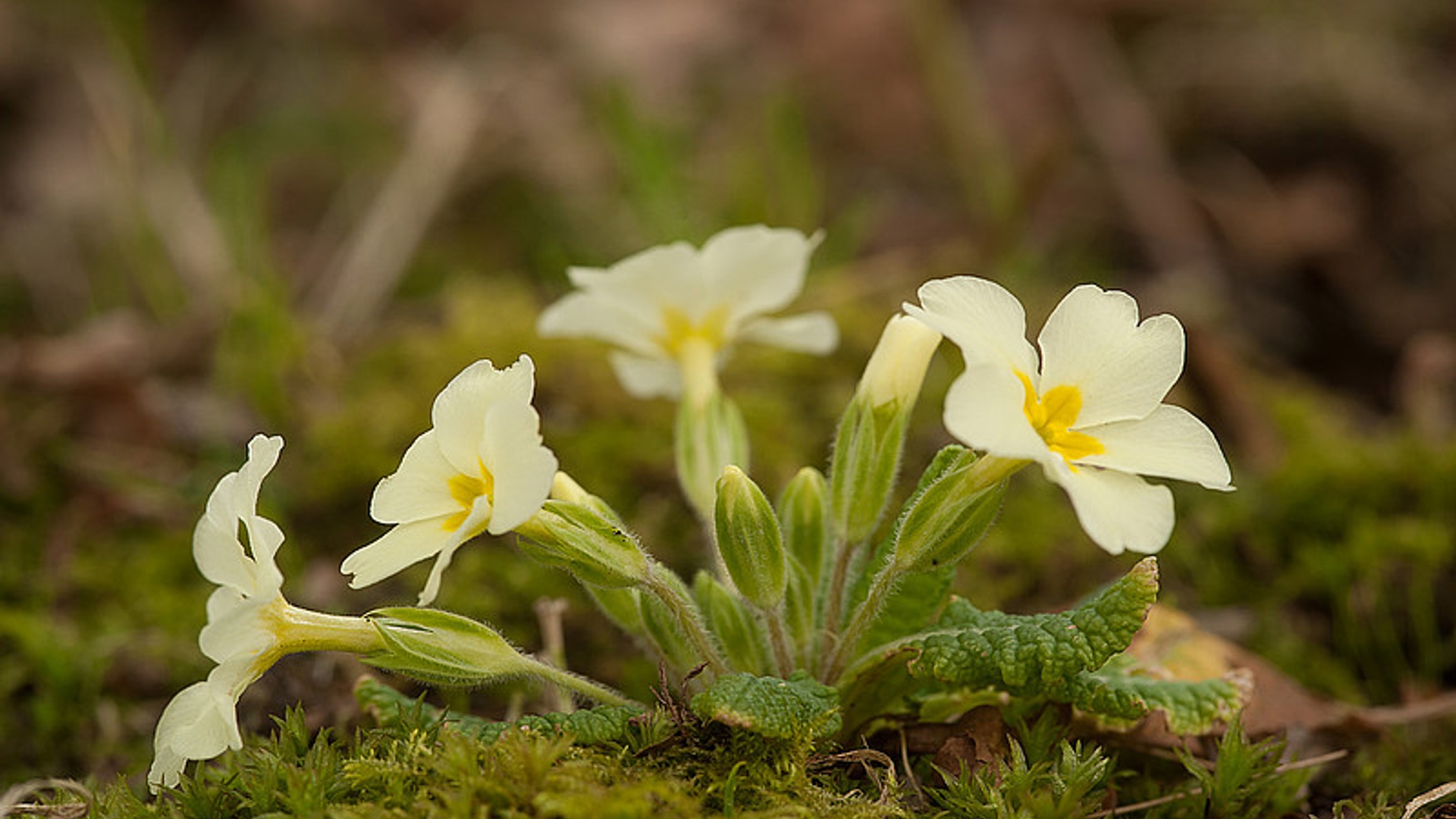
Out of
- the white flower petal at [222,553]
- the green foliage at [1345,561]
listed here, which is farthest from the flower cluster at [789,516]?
the green foliage at [1345,561]

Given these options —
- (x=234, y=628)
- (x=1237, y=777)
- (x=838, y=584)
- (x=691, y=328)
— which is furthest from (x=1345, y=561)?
(x=234, y=628)

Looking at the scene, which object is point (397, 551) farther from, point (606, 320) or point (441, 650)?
point (606, 320)

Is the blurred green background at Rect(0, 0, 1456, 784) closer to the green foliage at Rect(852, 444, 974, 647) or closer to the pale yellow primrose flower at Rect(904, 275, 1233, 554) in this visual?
the green foliage at Rect(852, 444, 974, 647)

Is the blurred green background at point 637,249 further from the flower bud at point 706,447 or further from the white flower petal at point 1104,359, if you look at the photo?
Answer: the white flower petal at point 1104,359

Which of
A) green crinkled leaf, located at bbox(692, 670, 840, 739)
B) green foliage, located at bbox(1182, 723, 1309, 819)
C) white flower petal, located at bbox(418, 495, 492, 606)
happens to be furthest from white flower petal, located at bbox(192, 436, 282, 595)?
green foliage, located at bbox(1182, 723, 1309, 819)

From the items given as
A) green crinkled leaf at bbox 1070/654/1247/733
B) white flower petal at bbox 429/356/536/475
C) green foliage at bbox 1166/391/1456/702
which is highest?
white flower petal at bbox 429/356/536/475

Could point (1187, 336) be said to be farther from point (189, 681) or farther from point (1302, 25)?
point (1302, 25)

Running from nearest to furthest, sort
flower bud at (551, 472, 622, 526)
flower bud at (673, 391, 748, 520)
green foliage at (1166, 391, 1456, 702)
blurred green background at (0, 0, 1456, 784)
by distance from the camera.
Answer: flower bud at (551, 472, 622, 526)
flower bud at (673, 391, 748, 520)
green foliage at (1166, 391, 1456, 702)
blurred green background at (0, 0, 1456, 784)
